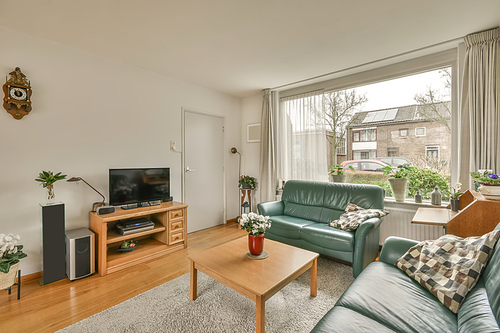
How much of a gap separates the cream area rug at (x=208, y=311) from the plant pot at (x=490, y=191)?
1.43 m

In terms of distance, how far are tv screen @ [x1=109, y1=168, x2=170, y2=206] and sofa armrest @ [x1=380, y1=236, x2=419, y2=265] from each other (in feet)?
9.29

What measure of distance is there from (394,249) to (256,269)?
1132 mm

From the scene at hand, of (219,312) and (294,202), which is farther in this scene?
(294,202)

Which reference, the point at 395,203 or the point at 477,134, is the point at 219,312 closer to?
the point at 395,203

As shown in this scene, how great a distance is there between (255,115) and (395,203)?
2.90 meters

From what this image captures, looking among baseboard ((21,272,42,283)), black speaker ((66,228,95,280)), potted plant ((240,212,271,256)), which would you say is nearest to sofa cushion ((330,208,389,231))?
potted plant ((240,212,271,256))

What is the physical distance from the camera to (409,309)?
1301 millimetres

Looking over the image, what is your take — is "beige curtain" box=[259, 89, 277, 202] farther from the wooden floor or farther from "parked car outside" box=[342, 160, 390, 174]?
the wooden floor

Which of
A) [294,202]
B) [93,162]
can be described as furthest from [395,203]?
[93,162]

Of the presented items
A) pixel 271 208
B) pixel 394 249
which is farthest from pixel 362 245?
pixel 271 208

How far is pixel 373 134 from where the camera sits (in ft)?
11.5

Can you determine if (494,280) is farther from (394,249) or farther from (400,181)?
(400,181)

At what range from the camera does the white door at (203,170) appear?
411cm

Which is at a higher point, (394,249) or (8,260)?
(394,249)
